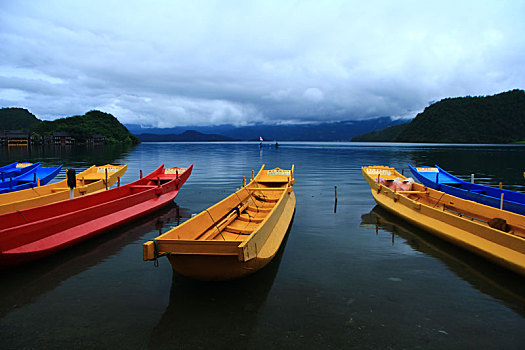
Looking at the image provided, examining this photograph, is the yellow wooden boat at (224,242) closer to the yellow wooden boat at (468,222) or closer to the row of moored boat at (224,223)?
the row of moored boat at (224,223)

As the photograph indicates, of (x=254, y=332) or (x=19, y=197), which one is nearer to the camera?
(x=254, y=332)

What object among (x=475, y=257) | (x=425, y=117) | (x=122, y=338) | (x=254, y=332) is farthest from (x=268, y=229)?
(x=425, y=117)

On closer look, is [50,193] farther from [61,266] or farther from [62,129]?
[62,129]

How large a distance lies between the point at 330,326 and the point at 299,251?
413 centimetres

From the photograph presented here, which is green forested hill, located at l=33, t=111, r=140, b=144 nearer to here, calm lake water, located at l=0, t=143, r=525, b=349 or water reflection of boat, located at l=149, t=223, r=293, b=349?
calm lake water, located at l=0, t=143, r=525, b=349

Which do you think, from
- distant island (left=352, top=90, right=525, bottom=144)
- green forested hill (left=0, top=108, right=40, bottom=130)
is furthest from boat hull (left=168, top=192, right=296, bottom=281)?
green forested hill (left=0, top=108, right=40, bottom=130)

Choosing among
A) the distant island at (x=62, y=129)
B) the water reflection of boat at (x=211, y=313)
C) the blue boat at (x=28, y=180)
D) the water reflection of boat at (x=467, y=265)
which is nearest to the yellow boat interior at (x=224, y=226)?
the water reflection of boat at (x=211, y=313)

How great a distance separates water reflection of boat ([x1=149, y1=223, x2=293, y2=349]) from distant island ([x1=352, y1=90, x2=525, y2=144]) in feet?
592

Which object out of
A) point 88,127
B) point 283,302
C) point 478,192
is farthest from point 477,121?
point 88,127

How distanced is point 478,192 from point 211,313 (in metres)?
15.0

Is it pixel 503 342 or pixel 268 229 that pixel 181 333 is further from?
pixel 503 342

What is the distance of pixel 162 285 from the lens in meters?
7.64

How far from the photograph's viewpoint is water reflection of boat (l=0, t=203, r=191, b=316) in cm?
711

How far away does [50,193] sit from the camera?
45.6ft
